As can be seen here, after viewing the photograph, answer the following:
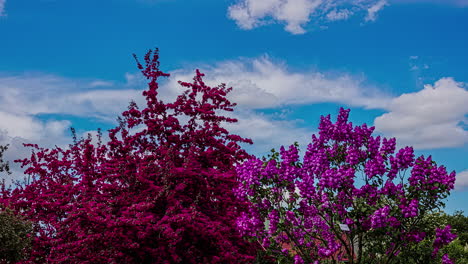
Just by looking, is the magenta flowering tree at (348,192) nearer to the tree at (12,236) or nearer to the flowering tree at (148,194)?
the flowering tree at (148,194)

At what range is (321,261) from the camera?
36.6 ft

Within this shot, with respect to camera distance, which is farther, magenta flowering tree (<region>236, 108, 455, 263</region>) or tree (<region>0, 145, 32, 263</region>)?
tree (<region>0, 145, 32, 263</region>)

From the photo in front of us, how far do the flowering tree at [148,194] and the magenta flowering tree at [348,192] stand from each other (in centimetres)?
258

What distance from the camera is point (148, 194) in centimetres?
1305

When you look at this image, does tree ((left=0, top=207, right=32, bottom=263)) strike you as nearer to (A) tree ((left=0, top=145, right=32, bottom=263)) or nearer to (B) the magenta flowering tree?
(A) tree ((left=0, top=145, right=32, bottom=263))

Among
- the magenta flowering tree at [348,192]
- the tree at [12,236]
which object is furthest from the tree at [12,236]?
the magenta flowering tree at [348,192]

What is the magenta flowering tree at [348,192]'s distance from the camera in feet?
31.4

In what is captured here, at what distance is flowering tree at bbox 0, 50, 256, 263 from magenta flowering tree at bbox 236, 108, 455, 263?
8.46ft

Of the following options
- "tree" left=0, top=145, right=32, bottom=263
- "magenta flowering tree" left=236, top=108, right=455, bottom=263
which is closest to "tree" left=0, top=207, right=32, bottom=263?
"tree" left=0, top=145, right=32, bottom=263

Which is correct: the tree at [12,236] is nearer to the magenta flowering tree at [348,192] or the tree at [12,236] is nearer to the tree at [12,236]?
the tree at [12,236]

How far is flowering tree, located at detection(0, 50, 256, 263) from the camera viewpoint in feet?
39.5

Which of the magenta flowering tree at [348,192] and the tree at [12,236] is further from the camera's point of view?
the tree at [12,236]

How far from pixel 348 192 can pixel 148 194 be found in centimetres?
589

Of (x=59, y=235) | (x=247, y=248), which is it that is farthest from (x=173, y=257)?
(x=59, y=235)
